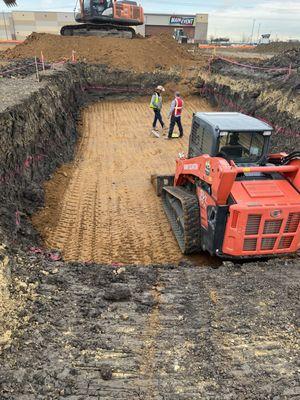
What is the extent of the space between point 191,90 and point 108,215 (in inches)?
603

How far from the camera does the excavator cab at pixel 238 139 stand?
6164mm

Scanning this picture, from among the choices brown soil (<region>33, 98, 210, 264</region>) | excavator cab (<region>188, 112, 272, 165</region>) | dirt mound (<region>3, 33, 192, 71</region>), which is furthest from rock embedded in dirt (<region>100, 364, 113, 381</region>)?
dirt mound (<region>3, 33, 192, 71</region>)

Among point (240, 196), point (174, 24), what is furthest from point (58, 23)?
point (240, 196)

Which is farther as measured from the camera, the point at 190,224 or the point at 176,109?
the point at 176,109

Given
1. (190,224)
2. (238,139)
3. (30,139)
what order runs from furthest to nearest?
(30,139) < (190,224) < (238,139)

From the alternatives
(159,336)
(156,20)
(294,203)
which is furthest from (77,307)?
(156,20)

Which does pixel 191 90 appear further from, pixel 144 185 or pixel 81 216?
pixel 81 216

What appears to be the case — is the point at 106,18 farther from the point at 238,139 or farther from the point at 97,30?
the point at 238,139

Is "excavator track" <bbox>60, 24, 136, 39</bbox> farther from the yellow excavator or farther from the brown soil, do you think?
the brown soil

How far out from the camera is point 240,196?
18.3 ft

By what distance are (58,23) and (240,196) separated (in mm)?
59313

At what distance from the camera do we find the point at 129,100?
21.3 m

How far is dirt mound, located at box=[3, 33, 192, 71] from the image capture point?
895 inches

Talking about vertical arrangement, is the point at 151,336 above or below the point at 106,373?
below
